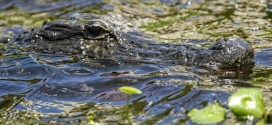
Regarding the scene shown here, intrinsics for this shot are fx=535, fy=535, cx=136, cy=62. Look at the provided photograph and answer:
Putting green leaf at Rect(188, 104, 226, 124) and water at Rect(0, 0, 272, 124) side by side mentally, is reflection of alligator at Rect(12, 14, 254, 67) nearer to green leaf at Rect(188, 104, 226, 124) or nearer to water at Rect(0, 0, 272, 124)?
water at Rect(0, 0, 272, 124)

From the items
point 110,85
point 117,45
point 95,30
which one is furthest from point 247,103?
point 95,30

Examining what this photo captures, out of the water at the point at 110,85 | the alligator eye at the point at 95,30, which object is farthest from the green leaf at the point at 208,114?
the alligator eye at the point at 95,30

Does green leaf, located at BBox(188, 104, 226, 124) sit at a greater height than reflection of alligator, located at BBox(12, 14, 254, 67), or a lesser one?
lesser

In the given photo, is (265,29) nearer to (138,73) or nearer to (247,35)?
(247,35)

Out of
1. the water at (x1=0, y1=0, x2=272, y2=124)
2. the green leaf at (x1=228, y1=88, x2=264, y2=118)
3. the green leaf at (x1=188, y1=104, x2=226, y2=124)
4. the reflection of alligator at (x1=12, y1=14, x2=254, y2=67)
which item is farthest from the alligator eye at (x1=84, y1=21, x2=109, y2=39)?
the green leaf at (x1=228, y1=88, x2=264, y2=118)

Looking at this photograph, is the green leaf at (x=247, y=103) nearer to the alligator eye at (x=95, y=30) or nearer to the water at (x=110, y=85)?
the water at (x=110, y=85)

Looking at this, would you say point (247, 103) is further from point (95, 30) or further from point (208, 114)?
point (95, 30)
